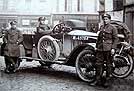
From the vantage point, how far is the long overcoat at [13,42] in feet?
25.2

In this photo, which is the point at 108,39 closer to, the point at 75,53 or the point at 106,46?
the point at 106,46

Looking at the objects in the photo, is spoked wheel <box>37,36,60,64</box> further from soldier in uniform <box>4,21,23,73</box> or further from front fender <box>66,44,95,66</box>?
soldier in uniform <box>4,21,23,73</box>

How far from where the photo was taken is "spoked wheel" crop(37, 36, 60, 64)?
693 centimetres

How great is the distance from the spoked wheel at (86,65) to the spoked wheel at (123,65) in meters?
0.59

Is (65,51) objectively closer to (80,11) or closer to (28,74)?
(28,74)

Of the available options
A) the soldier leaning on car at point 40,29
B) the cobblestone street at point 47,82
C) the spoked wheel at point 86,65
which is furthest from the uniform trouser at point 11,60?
the spoked wheel at point 86,65

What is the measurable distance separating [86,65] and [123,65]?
0.94m

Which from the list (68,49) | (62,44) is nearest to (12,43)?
(62,44)

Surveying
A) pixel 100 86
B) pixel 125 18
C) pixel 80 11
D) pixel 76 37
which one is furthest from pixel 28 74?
pixel 80 11

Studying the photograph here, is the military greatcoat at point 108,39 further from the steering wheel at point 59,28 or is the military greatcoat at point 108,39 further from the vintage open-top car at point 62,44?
the steering wheel at point 59,28

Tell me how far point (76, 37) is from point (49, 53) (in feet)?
2.81

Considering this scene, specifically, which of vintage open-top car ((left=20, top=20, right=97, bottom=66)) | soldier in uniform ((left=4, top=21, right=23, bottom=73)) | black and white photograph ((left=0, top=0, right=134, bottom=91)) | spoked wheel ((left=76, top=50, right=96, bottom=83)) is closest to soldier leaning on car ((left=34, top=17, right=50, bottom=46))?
black and white photograph ((left=0, top=0, right=134, bottom=91))

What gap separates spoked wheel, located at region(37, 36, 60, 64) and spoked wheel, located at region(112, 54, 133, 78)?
1.53 meters

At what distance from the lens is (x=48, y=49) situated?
7.11 m
